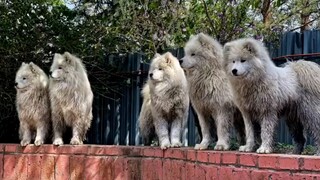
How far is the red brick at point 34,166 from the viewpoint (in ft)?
23.3

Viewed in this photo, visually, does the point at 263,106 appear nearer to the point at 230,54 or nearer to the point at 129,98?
the point at 230,54

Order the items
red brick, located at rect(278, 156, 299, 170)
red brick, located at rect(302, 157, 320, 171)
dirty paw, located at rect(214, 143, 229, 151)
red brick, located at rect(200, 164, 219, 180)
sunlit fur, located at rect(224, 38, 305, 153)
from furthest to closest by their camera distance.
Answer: dirty paw, located at rect(214, 143, 229, 151) → red brick, located at rect(200, 164, 219, 180) → sunlit fur, located at rect(224, 38, 305, 153) → red brick, located at rect(278, 156, 299, 170) → red brick, located at rect(302, 157, 320, 171)

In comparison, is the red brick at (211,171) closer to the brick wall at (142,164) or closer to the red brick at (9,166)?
the brick wall at (142,164)

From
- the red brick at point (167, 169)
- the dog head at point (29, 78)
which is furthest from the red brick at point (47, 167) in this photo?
the red brick at point (167, 169)

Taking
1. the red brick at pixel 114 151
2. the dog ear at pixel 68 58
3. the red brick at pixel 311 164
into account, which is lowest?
the red brick at pixel 114 151

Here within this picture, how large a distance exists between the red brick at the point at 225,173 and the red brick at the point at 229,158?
6 cm

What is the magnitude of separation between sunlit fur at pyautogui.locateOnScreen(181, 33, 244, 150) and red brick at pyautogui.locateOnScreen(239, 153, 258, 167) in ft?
2.15

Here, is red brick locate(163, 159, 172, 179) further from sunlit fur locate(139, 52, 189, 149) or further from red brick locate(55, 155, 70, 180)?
red brick locate(55, 155, 70, 180)

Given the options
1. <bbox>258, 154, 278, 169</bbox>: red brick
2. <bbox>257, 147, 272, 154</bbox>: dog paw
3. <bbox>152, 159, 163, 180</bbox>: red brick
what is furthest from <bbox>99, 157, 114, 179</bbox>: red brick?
<bbox>258, 154, 278, 169</bbox>: red brick

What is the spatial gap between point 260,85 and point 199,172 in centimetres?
114

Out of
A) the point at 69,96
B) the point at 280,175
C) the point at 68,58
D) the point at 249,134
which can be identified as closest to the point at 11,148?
the point at 69,96

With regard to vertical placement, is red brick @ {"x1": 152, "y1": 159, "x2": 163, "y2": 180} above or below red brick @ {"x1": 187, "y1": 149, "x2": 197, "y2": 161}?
below

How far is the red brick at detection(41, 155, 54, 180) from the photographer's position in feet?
22.9

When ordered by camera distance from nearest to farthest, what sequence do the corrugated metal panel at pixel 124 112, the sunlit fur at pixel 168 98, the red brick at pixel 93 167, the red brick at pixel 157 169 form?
the red brick at pixel 157 169 → the sunlit fur at pixel 168 98 → the red brick at pixel 93 167 → the corrugated metal panel at pixel 124 112
